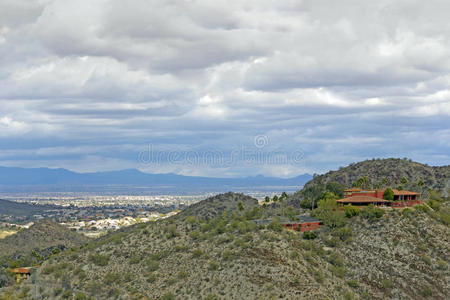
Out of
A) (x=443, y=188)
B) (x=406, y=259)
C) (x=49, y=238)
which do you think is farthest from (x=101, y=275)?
(x=49, y=238)

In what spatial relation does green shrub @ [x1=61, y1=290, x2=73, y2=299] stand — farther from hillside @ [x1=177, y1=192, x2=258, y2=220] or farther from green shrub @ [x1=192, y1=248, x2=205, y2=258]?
hillside @ [x1=177, y1=192, x2=258, y2=220]

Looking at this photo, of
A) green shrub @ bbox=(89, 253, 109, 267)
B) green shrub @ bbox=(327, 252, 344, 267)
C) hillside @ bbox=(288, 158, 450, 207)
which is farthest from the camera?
hillside @ bbox=(288, 158, 450, 207)

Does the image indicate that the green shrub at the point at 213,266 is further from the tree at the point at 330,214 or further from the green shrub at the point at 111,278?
the tree at the point at 330,214

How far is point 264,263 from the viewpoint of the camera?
7519 cm

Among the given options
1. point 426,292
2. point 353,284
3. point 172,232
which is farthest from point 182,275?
point 426,292

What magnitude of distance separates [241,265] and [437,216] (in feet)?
142

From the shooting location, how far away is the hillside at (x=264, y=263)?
72.4 m

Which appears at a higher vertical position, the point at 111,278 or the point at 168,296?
the point at 111,278

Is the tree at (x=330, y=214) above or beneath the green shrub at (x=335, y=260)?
above

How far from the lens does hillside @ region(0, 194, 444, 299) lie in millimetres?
72438

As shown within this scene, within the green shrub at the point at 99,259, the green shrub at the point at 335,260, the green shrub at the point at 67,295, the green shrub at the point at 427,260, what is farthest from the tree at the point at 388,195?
the green shrub at the point at 67,295

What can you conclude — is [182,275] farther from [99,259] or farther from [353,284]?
[353,284]

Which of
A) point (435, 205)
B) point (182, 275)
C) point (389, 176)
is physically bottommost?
point (182, 275)

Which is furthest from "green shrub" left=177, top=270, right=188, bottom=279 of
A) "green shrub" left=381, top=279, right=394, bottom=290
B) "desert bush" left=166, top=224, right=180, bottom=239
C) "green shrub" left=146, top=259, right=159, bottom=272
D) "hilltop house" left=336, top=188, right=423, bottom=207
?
"hilltop house" left=336, top=188, right=423, bottom=207
